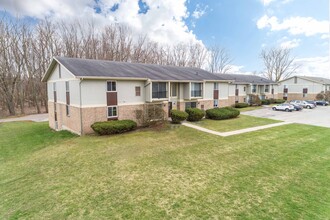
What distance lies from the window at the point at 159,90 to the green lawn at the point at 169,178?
6.18 m

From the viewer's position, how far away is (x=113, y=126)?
652 inches

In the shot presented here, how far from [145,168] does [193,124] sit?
1160 cm

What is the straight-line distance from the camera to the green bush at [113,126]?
636 inches

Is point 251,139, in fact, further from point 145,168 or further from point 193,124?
point 145,168

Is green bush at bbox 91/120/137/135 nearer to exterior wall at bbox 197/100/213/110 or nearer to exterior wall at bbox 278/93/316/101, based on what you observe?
exterior wall at bbox 197/100/213/110

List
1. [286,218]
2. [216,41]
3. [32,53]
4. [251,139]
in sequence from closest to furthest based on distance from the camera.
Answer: [286,218] < [251,139] < [32,53] < [216,41]

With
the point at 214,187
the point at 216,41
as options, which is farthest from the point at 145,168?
the point at 216,41

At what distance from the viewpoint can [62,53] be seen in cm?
4141

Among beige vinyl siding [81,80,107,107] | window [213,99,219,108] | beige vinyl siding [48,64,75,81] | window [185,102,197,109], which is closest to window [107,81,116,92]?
beige vinyl siding [81,80,107,107]

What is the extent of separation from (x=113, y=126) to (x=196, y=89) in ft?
40.9

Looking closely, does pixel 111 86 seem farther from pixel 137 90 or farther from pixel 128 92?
pixel 137 90

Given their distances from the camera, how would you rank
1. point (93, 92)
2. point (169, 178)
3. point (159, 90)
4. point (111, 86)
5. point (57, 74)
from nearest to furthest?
1. point (169, 178)
2. point (93, 92)
3. point (111, 86)
4. point (159, 90)
5. point (57, 74)

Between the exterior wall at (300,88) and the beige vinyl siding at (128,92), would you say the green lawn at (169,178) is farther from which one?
the exterior wall at (300,88)

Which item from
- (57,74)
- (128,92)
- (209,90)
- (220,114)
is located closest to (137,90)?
(128,92)
